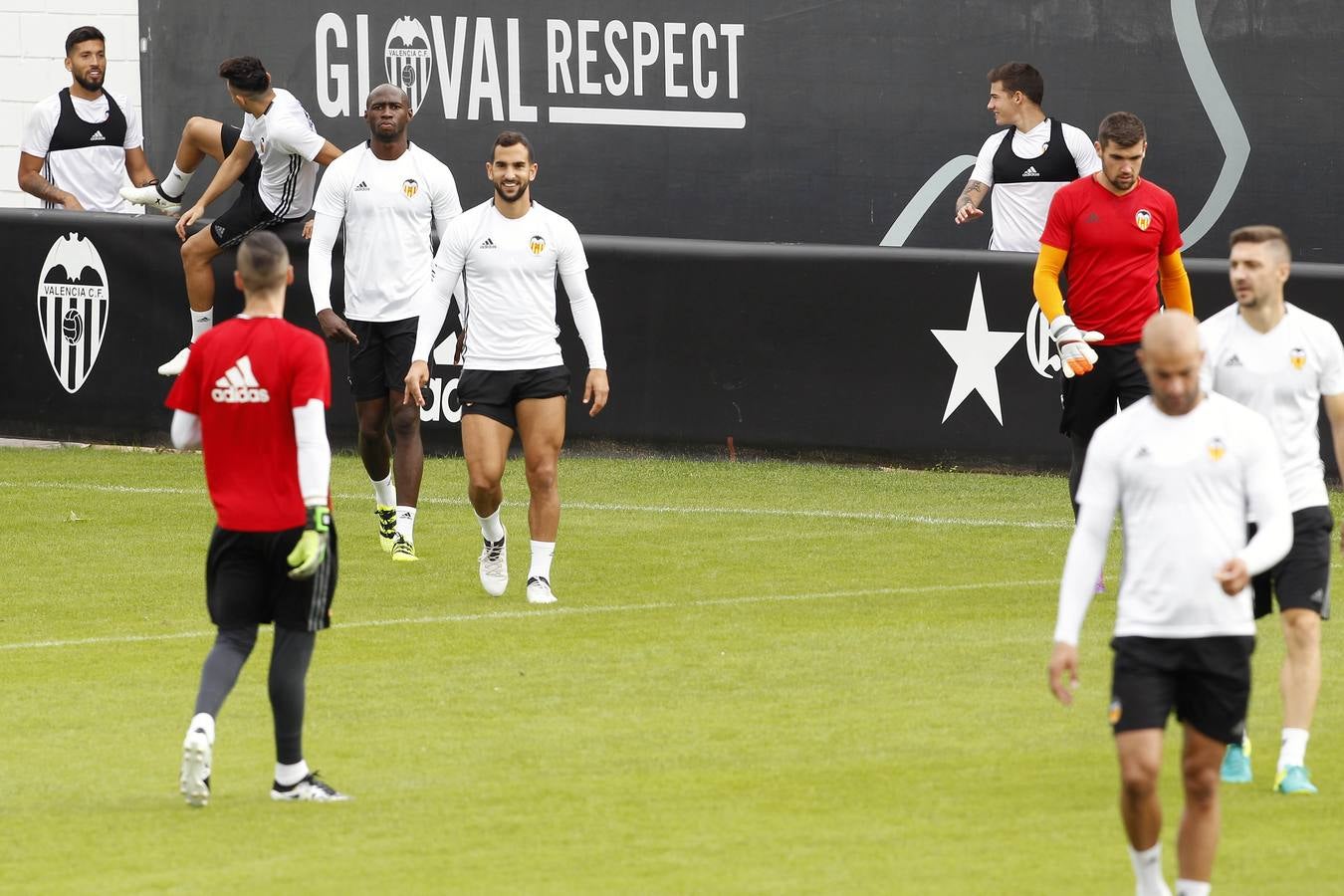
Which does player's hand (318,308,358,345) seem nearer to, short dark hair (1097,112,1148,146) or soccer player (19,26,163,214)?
short dark hair (1097,112,1148,146)

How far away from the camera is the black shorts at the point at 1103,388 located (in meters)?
11.3

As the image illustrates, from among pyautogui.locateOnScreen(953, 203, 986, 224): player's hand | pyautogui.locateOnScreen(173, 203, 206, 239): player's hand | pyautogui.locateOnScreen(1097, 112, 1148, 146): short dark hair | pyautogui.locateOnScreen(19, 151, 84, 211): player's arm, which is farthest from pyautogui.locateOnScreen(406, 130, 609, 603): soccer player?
pyautogui.locateOnScreen(19, 151, 84, 211): player's arm

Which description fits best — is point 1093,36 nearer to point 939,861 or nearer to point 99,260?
point 99,260

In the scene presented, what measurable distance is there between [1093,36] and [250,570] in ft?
34.6

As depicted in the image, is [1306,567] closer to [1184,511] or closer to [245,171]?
[1184,511]

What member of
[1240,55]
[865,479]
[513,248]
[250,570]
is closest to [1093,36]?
[1240,55]

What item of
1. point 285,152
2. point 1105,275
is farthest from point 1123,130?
point 285,152

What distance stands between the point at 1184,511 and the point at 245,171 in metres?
10.5

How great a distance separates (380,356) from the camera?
43.8ft

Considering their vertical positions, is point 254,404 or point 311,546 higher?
point 254,404

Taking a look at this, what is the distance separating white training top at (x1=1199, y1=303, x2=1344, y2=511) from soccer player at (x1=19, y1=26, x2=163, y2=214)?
11.7 meters

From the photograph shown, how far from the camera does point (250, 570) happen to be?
7840 millimetres

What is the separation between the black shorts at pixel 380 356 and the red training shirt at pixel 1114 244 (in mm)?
3861

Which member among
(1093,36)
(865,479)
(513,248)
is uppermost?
(1093,36)
